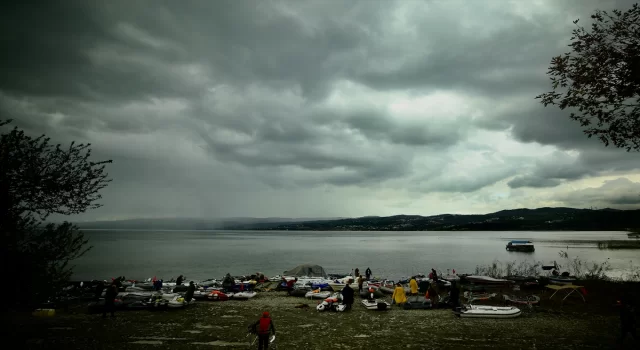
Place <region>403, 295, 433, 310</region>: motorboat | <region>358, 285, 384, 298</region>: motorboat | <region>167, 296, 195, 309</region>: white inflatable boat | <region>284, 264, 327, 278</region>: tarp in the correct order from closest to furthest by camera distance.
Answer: <region>167, 296, 195, 309</region>: white inflatable boat
<region>403, 295, 433, 310</region>: motorboat
<region>358, 285, 384, 298</region>: motorboat
<region>284, 264, 327, 278</region>: tarp

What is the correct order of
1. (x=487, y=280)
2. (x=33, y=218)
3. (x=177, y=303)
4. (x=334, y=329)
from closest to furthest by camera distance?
(x=33, y=218)
(x=334, y=329)
(x=177, y=303)
(x=487, y=280)

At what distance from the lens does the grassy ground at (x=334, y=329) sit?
53.0 feet

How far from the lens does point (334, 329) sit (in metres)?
19.2

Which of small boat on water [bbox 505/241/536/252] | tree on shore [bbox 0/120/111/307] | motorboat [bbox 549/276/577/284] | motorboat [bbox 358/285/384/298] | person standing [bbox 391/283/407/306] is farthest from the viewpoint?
small boat on water [bbox 505/241/536/252]

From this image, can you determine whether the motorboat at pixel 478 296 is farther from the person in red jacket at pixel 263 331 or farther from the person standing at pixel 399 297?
the person in red jacket at pixel 263 331

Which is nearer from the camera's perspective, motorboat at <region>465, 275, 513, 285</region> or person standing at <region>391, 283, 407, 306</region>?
person standing at <region>391, 283, 407, 306</region>

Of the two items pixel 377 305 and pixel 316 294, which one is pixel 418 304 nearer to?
pixel 377 305

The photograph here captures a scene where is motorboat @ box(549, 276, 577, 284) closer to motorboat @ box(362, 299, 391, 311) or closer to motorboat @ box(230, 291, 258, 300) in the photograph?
motorboat @ box(362, 299, 391, 311)

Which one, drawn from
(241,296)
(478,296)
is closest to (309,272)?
(241,296)

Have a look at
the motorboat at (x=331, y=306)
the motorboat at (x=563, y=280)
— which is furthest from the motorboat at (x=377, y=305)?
the motorboat at (x=563, y=280)

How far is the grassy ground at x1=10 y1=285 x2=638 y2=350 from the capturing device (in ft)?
53.0

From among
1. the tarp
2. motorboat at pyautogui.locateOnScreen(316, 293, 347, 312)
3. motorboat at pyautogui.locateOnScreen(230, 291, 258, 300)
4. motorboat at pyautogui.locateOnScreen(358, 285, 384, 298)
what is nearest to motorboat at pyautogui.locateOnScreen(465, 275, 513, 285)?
motorboat at pyautogui.locateOnScreen(358, 285, 384, 298)

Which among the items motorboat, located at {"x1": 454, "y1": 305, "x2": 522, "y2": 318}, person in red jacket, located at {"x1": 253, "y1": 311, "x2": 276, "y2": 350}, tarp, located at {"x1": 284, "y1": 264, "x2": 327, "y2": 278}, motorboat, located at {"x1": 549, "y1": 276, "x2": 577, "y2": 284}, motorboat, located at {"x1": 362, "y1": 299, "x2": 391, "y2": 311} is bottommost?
tarp, located at {"x1": 284, "y1": 264, "x2": 327, "y2": 278}

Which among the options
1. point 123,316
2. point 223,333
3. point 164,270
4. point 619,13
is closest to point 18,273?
point 223,333
